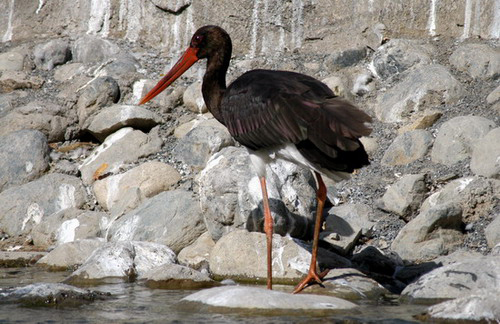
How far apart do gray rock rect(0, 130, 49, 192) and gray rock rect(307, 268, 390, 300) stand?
498 centimetres

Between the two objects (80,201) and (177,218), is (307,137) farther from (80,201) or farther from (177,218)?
(80,201)

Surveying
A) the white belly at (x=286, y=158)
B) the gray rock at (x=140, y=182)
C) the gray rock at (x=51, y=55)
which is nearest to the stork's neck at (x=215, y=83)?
the white belly at (x=286, y=158)

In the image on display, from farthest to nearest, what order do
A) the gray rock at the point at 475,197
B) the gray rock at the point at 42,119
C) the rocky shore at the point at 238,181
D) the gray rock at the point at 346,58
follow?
the gray rock at the point at 346,58 → the gray rock at the point at 42,119 → the gray rock at the point at 475,197 → the rocky shore at the point at 238,181

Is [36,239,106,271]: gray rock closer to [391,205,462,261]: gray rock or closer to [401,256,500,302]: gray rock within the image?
[391,205,462,261]: gray rock

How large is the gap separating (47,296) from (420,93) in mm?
6074

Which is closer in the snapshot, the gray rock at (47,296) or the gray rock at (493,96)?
the gray rock at (47,296)

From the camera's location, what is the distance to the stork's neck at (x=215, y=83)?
7.55m

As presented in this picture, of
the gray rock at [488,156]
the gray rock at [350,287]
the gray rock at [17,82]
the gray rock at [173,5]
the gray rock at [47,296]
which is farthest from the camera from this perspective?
the gray rock at [173,5]

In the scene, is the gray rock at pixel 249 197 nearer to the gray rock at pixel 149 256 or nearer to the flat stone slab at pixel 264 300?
the gray rock at pixel 149 256

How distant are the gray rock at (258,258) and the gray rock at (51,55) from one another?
6315 mm

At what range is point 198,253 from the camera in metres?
8.02

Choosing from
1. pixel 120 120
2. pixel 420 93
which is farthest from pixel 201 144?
pixel 420 93

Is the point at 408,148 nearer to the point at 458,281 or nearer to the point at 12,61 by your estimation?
the point at 458,281

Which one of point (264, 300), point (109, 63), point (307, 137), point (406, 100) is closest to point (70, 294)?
point (264, 300)
